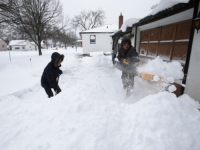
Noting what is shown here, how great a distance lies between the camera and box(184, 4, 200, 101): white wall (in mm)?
2600

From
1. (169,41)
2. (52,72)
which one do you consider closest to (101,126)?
(52,72)

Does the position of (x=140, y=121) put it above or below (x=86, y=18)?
below

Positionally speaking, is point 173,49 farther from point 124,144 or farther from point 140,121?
point 124,144

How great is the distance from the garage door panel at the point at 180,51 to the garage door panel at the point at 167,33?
485mm

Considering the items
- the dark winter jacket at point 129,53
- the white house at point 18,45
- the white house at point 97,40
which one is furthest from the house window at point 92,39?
the white house at point 18,45

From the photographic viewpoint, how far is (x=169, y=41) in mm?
4070

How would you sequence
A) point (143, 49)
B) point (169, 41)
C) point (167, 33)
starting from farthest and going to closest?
point (143, 49)
point (167, 33)
point (169, 41)

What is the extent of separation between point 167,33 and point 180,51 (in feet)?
3.31

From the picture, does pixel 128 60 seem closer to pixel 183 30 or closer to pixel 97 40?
pixel 183 30

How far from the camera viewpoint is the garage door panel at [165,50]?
4.07m

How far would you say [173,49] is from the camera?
3859 millimetres

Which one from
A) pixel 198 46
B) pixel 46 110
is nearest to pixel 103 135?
pixel 46 110

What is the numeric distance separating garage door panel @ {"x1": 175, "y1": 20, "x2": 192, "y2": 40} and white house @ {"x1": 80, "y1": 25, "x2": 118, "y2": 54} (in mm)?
16125

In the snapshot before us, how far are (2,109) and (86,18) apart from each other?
43.3m
